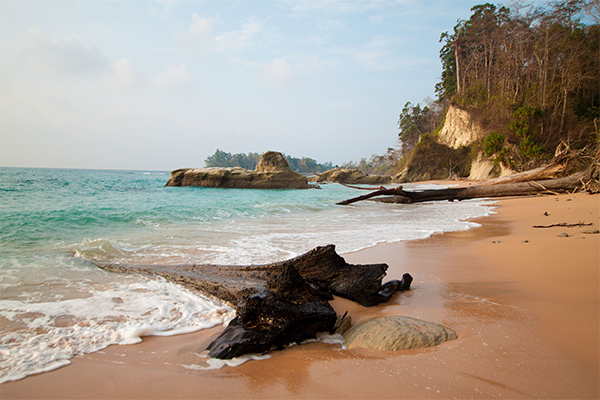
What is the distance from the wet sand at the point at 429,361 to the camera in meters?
1.64

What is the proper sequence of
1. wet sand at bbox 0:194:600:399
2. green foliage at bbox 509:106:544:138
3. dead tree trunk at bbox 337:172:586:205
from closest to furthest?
1. wet sand at bbox 0:194:600:399
2. dead tree trunk at bbox 337:172:586:205
3. green foliage at bbox 509:106:544:138

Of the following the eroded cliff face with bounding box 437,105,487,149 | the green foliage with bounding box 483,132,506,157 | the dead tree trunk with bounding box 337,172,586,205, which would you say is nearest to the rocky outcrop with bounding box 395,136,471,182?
the eroded cliff face with bounding box 437,105,487,149

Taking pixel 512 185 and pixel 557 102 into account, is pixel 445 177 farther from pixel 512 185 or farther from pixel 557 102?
pixel 512 185

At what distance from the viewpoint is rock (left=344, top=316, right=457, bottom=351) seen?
2.11 metres

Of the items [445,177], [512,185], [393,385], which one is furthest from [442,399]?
[445,177]

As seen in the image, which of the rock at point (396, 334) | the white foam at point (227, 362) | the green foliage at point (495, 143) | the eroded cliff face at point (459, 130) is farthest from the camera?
the eroded cliff face at point (459, 130)

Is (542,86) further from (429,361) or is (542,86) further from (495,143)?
(429,361)

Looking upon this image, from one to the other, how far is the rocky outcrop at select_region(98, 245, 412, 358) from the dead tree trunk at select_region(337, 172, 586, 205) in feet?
12.4

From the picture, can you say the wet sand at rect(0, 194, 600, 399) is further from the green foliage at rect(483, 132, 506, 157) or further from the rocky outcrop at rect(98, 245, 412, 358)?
the green foliage at rect(483, 132, 506, 157)

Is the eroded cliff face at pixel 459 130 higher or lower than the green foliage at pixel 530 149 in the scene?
higher

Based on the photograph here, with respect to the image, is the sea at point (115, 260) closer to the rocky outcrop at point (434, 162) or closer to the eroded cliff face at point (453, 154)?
the eroded cliff face at point (453, 154)

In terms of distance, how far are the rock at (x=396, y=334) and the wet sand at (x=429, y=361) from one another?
0.22 feet

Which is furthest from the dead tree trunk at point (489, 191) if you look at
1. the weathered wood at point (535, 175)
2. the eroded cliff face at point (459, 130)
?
the eroded cliff face at point (459, 130)

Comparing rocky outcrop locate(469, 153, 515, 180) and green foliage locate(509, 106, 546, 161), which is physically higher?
green foliage locate(509, 106, 546, 161)
